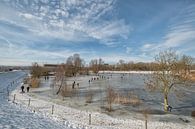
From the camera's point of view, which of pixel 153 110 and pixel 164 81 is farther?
pixel 164 81

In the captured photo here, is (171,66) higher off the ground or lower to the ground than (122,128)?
higher

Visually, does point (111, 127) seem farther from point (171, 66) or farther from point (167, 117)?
point (171, 66)

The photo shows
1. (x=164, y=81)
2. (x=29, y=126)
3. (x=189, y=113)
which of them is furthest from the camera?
(x=164, y=81)

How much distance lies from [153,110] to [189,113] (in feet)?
14.9

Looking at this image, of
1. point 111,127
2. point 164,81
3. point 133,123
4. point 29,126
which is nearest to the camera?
point 29,126

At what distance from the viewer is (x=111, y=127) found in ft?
68.6

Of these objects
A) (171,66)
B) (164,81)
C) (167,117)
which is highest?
(171,66)

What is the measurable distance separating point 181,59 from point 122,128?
778 inches

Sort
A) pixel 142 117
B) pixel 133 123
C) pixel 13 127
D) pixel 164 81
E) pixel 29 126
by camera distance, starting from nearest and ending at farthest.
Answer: pixel 13 127 < pixel 29 126 < pixel 133 123 < pixel 142 117 < pixel 164 81

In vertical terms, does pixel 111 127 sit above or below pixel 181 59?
below

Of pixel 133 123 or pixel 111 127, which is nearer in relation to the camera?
pixel 111 127

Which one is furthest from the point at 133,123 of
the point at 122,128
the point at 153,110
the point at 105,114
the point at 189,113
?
the point at 189,113

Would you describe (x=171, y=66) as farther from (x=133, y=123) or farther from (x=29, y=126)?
(x=29, y=126)

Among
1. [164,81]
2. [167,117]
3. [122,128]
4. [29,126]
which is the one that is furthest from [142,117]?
[29,126]
